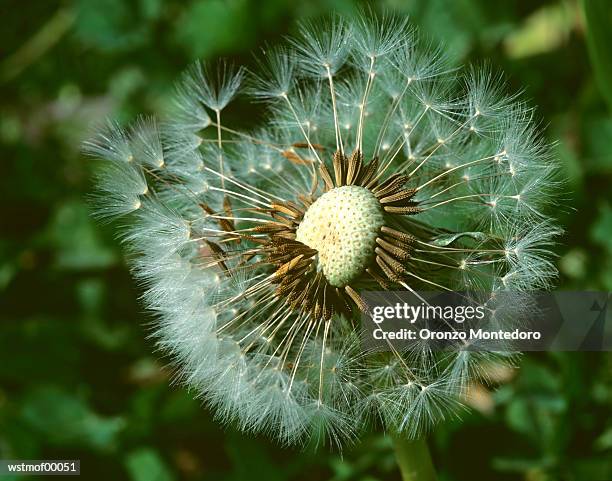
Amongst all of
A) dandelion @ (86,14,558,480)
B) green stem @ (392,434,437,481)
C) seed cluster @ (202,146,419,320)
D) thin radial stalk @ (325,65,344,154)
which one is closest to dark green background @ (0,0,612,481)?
green stem @ (392,434,437,481)

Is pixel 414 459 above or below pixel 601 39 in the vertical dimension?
below

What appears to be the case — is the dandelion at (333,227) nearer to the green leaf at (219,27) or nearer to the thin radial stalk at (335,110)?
the thin radial stalk at (335,110)

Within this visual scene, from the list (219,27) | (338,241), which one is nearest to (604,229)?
(338,241)

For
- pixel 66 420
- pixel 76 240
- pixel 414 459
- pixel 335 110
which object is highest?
pixel 76 240

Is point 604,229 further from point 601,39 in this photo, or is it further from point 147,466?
point 147,466

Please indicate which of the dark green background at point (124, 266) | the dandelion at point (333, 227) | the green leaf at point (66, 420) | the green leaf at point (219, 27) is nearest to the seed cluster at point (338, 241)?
the dandelion at point (333, 227)

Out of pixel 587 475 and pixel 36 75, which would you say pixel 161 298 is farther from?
pixel 36 75

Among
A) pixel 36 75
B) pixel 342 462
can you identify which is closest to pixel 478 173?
pixel 342 462

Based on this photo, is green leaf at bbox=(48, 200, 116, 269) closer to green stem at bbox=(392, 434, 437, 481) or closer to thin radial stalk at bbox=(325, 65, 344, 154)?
thin radial stalk at bbox=(325, 65, 344, 154)
